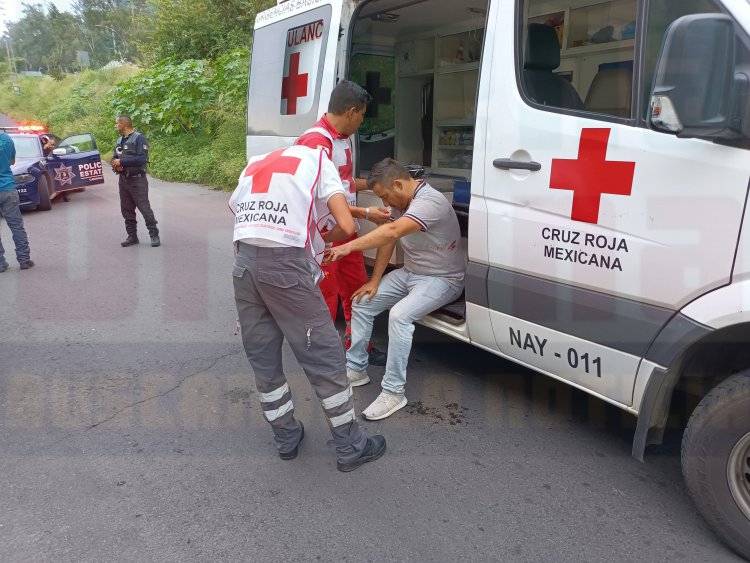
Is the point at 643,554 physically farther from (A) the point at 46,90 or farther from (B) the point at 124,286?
(A) the point at 46,90

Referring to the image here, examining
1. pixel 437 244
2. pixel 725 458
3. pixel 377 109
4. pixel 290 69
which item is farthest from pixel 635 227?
pixel 377 109

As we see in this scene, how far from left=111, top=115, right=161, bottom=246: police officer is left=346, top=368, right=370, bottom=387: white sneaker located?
196 inches

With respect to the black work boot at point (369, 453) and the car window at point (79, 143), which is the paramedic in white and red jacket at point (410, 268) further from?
the car window at point (79, 143)

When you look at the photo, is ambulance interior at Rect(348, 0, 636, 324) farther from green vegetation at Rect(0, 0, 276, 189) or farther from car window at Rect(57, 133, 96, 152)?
car window at Rect(57, 133, 96, 152)

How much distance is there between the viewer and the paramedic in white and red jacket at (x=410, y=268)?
3.42 m

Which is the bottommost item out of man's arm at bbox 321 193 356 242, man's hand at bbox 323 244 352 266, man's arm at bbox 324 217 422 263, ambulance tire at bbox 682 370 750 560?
ambulance tire at bbox 682 370 750 560

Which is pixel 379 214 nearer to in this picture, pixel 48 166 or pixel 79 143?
pixel 48 166

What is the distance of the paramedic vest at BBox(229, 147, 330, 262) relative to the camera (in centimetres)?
264

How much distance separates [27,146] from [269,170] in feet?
33.3

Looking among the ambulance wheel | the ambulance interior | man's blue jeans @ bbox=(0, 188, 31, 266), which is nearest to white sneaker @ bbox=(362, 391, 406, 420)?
the ambulance interior

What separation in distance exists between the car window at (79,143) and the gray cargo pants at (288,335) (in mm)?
A: 10687

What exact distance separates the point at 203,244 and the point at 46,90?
107ft

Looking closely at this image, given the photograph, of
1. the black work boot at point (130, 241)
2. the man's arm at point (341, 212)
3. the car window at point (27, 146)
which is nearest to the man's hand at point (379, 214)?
the man's arm at point (341, 212)

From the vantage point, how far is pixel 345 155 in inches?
151
